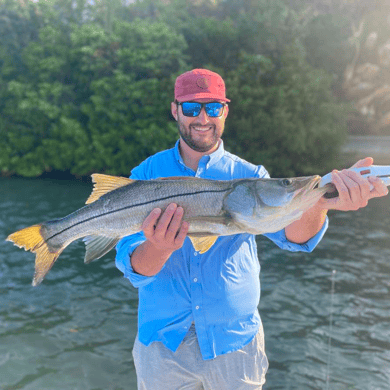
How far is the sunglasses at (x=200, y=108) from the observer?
11.1 feet

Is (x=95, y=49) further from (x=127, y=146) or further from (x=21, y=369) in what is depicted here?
(x=21, y=369)

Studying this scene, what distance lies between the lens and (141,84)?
28.6m

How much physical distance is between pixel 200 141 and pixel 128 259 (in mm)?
978

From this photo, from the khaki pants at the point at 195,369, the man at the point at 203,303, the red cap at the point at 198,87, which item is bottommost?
the khaki pants at the point at 195,369

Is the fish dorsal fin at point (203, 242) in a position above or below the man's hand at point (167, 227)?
below

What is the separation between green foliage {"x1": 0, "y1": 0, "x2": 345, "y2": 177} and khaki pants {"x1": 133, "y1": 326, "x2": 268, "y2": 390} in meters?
24.1

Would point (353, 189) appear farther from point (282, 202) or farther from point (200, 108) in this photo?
point (200, 108)

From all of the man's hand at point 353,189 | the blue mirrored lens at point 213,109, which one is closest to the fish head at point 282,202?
the man's hand at point 353,189

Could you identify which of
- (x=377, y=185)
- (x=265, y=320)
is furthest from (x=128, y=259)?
(x=265, y=320)

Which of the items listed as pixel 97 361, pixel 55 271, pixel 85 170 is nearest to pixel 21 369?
pixel 97 361

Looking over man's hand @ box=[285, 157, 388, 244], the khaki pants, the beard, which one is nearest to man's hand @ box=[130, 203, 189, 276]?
the khaki pants

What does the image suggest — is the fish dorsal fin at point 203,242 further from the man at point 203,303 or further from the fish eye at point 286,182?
the fish eye at point 286,182

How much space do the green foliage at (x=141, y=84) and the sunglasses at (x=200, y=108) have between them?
23.5 meters

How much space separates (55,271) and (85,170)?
18805 mm
